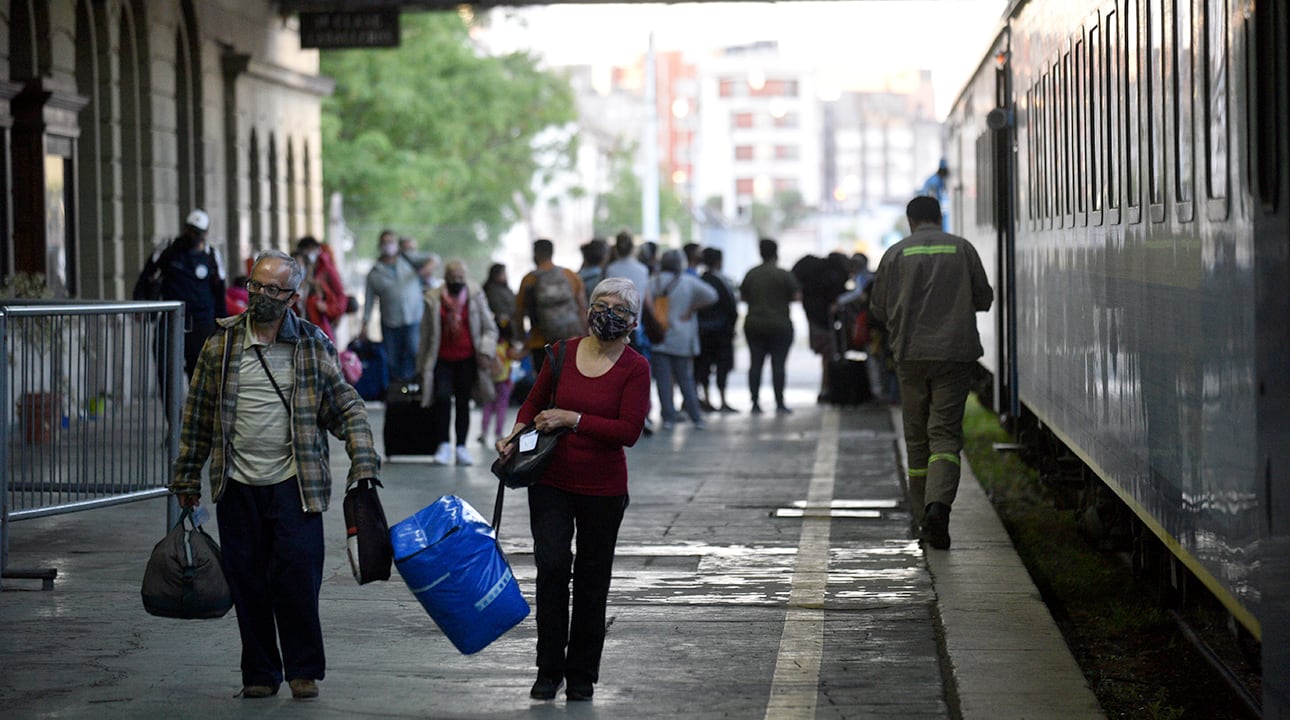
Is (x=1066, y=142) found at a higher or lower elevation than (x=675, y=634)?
higher

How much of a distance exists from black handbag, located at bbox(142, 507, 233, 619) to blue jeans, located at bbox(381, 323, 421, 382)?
13.5 meters

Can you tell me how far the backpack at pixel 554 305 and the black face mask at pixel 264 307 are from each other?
29.8 feet

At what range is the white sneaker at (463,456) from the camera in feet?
53.8

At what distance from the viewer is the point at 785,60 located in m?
199

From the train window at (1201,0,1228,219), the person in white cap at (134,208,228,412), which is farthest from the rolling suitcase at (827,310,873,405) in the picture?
A: the train window at (1201,0,1228,219)

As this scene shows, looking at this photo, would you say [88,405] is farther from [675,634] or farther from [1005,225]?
[1005,225]

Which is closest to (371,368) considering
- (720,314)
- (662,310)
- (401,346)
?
(401,346)

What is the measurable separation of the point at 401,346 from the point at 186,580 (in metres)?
13.9

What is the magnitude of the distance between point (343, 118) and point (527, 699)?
44.7 meters

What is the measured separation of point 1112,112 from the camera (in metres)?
8.93

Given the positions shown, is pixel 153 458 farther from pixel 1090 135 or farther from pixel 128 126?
pixel 128 126

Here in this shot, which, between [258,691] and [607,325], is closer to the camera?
[607,325]

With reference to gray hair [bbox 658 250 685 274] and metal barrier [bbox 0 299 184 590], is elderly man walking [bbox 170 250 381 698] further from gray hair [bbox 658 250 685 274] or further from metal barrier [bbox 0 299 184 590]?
gray hair [bbox 658 250 685 274]

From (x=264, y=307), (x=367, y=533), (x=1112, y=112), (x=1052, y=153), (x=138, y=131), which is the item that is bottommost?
(x=367, y=533)
